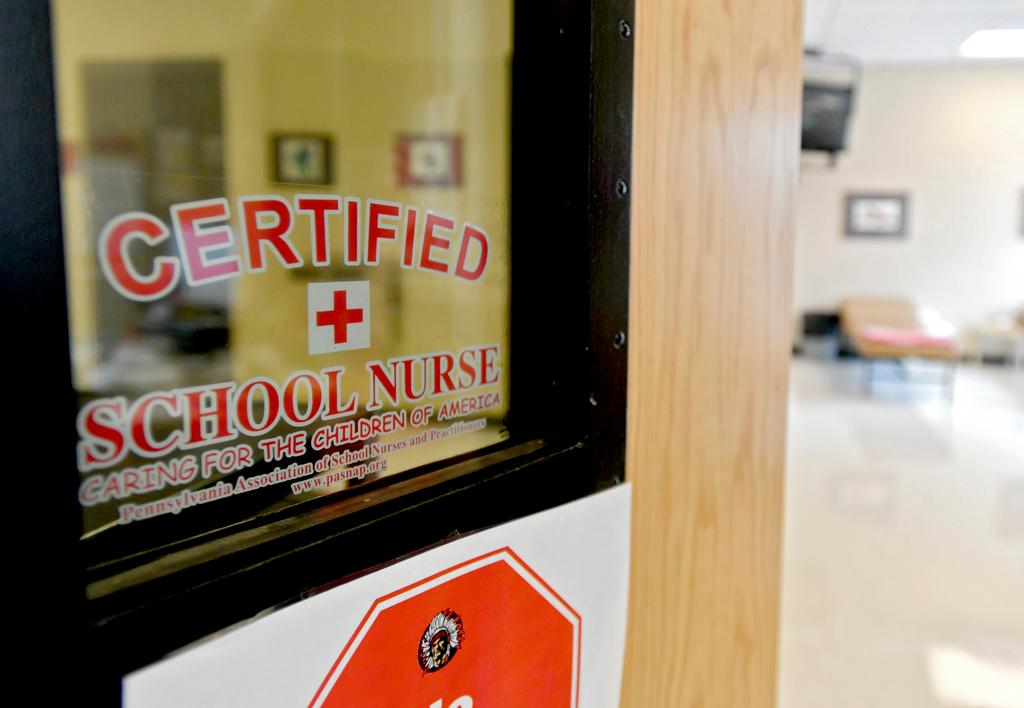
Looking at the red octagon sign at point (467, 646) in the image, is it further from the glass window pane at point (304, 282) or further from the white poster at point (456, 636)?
the glass window pane at point (304, 282)

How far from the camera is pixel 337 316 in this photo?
0.82 meters

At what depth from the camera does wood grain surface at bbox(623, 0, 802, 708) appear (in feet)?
3.67

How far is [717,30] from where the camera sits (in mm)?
1189

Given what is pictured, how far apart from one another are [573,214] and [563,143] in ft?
0.27

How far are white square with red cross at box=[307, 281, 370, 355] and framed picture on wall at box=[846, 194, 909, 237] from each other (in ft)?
32.0

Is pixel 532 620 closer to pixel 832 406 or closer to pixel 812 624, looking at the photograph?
pixel 812 624

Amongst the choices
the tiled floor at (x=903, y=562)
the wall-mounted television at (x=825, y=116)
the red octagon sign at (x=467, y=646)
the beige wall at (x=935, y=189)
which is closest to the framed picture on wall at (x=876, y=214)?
the beige wall at (x=935, y=189)

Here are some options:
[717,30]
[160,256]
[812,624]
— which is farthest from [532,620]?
[812,624]

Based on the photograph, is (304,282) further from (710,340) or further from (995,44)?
(995,44)

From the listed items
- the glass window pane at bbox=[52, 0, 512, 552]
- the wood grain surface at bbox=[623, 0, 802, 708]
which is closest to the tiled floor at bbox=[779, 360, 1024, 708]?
the wood grain surface at bbox=[623, 0, 802, 708]

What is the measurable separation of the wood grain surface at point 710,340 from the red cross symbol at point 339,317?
0.40m

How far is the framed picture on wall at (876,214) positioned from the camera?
9.55 meters

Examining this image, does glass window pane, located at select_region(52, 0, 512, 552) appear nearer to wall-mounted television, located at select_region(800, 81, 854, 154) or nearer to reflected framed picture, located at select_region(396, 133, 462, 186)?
reflected framed picture, located at select_region(396, 133, 462, 186)

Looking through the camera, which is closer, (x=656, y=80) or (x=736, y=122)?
(x=656, y=80)
